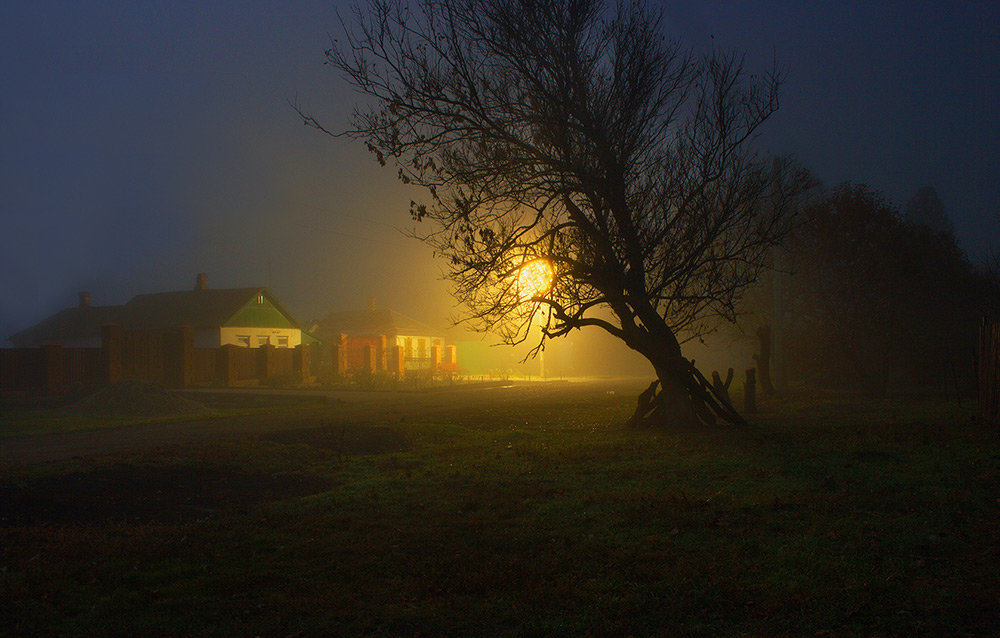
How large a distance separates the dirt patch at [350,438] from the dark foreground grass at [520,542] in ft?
4.30

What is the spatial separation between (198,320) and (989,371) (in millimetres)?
41893

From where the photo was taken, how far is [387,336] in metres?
53.4

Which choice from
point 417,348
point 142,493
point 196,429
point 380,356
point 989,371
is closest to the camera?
point 142,493

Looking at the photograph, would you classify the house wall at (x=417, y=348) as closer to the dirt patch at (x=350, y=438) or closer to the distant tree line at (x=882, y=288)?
the distant tree line at (x=882, y=288)

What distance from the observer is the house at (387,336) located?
161ft

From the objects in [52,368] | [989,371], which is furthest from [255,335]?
[989,371]

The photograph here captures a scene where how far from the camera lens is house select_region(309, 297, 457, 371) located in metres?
49.2

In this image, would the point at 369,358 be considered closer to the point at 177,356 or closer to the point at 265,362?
the point at 265,362

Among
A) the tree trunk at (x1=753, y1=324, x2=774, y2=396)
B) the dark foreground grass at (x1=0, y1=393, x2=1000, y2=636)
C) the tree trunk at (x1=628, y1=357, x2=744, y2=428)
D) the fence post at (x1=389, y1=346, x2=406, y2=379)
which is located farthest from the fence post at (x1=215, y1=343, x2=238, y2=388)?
the tree trunk at (x1=628, y1=357, x2=744, y2=428)

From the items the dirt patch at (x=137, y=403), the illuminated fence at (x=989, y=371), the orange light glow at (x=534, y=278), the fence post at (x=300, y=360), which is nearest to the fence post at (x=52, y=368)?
the dirt patch at (x=137, y=403)

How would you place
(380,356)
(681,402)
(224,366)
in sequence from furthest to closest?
1. (380,356)
2. (224,366)
3. (681,402)

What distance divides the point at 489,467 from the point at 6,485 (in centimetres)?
615

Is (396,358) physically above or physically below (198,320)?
below

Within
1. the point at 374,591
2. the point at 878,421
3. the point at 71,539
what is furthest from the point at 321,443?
the point at 878,421
